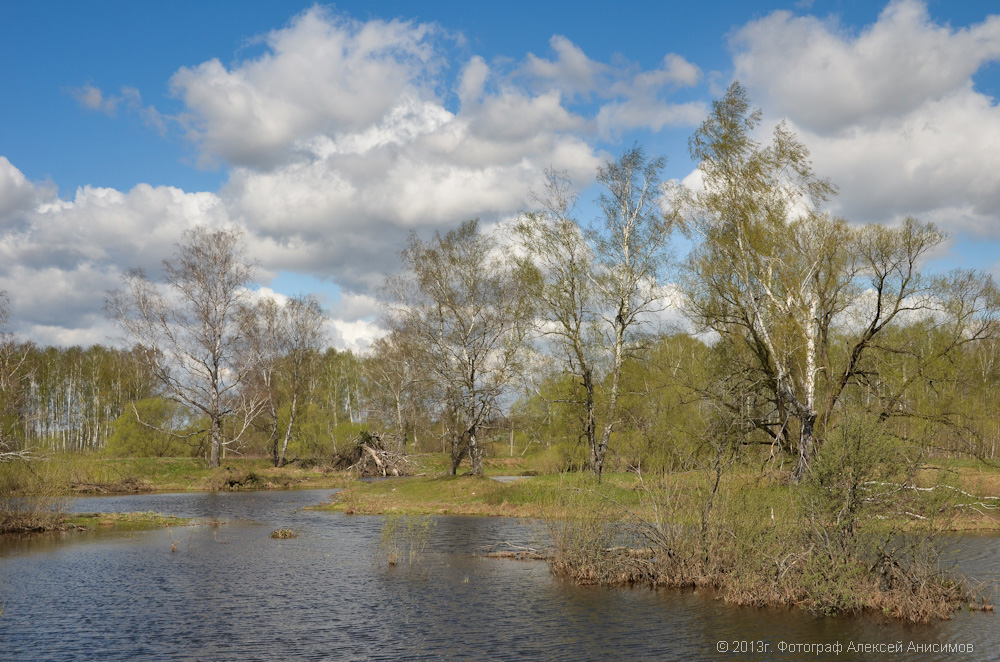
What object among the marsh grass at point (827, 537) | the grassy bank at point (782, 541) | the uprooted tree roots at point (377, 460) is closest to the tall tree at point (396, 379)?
the uprooted tree roots at point (377, 460)

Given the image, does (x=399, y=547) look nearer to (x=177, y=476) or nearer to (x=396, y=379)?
(x=177, y=476)

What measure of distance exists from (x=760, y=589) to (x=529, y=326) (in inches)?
1019

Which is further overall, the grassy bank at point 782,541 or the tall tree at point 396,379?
the tall tree at point 396,379

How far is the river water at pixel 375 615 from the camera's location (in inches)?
496

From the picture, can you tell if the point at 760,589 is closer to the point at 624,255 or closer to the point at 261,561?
Answer: the point at 261,561

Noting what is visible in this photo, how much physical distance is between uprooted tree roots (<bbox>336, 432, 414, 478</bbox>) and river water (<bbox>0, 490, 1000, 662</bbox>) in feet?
113

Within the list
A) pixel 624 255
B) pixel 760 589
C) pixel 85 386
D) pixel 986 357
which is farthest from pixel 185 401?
pixel 986 357

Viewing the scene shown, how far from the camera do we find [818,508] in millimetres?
15305

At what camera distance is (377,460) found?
59000 millimetres

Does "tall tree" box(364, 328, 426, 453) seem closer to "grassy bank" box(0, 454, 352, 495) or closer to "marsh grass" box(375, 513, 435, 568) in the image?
"grassy bank" box(0, 454, 352, 495)

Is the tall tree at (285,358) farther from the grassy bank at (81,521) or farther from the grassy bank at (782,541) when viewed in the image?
the grassy bank at (782,541)

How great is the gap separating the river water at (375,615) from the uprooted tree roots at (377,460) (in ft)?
113

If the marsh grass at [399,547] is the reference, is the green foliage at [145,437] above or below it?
above

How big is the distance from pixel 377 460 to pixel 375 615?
147 feet
